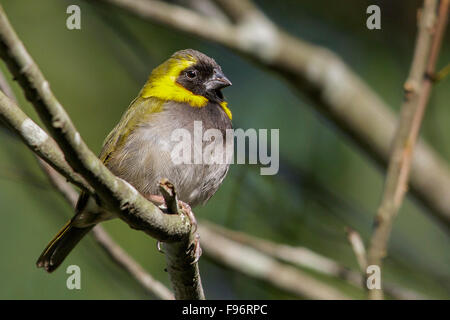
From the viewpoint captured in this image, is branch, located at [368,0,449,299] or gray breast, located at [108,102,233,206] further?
gray breast, located at [108,102,233,206]

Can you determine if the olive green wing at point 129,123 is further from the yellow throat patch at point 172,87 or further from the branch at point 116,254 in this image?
the branch at point 116,254

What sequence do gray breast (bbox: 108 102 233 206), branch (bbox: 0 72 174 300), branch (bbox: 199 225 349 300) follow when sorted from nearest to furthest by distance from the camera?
branch (bbox: 0 72 174 300), gray breast (bbox: 108 102 233 206), branch (bbox: 199 225 349 300)

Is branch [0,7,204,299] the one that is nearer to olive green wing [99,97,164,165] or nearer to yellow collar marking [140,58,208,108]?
olive green wing [99,97,164,165]

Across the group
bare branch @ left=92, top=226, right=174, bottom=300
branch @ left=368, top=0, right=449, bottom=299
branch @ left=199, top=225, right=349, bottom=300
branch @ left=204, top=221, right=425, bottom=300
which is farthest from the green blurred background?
branch @ left=368, top=0, right=449, bottom=299

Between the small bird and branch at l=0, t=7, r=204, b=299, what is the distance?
88 cm

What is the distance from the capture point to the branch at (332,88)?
4609mm

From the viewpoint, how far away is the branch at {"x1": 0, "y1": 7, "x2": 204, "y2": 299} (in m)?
1.76

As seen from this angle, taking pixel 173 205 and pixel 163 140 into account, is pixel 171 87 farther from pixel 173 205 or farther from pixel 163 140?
pixel 173 205

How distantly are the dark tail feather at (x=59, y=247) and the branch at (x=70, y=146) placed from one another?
1217 millimetres

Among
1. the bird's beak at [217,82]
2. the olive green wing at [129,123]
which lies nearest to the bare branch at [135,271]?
the olive green wing at [129,123]

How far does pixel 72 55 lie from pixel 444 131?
13.1 feet
